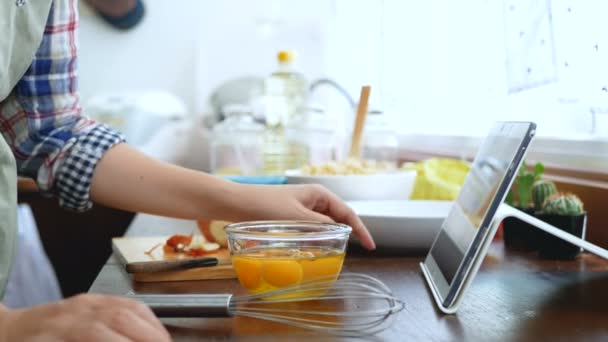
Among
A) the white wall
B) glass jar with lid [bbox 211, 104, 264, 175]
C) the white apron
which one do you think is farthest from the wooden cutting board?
the white wall

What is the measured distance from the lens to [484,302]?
652mm

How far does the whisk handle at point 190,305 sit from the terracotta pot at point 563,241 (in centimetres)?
43

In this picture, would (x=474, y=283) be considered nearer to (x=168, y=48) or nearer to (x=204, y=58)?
(x=204, y=58)

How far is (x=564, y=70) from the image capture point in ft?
3.34

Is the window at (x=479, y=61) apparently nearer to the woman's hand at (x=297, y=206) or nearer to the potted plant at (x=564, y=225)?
the potted plant at (x=564, y=225)

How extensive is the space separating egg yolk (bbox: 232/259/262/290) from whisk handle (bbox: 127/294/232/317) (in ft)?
0.18

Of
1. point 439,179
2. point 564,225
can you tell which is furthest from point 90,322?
point 439,179

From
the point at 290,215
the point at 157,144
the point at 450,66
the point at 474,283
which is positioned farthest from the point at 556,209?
the point at 157,144

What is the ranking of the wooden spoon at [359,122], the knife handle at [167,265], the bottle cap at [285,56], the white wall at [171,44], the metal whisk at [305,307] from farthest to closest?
1. the white wall at [171,44]
2. the bottle cap at [285,56]
3. the wooden spoon at [359,122]
4. the knife handle at [167,265]
5. the metal whisk at [305,307]

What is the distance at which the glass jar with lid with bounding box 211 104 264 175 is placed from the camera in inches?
72.9

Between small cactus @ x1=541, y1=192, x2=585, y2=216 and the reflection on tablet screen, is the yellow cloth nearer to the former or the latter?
small cactus @ x1=541, y1=192, x2=585, y2=216

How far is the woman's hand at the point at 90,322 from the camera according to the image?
1.49 feet

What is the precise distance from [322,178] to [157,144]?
150 cm

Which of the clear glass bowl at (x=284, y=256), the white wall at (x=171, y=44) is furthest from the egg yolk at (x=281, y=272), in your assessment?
the white wall at (x=171, y=44)
